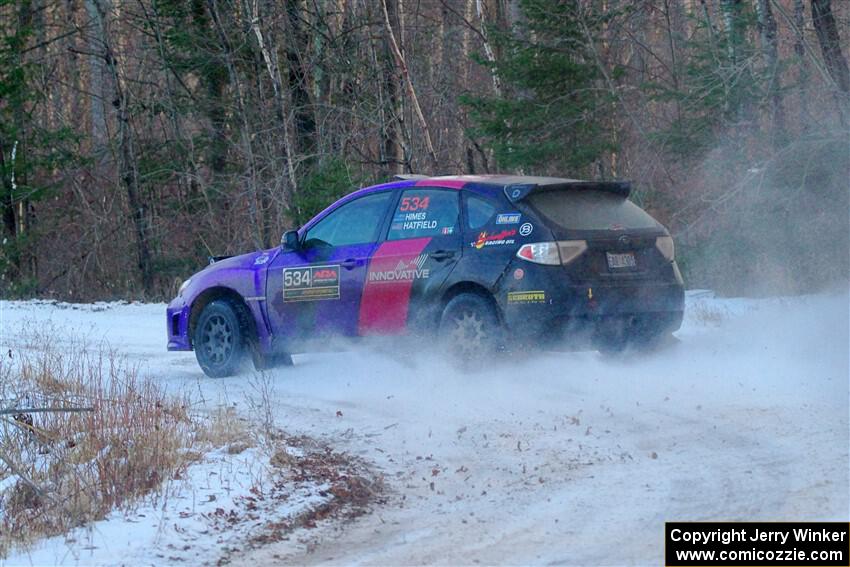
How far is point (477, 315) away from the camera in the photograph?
9.38 meters

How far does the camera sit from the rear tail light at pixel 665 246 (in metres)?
9.73

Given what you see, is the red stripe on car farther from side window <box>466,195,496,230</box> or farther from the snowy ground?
side window <box>466,195,496,230</box>

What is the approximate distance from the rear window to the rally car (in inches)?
0.5

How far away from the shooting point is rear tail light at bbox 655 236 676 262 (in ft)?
31.9

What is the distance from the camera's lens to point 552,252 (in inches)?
356

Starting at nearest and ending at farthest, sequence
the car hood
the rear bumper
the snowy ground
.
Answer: the snowy ground, the car hood, the rear bumper

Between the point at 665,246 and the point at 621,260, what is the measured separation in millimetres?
627

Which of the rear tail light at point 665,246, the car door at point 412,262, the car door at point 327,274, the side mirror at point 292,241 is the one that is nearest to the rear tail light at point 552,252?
the car door at point 412,262

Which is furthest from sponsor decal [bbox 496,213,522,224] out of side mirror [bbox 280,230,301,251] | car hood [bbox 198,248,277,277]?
car hood [bbox 198,248,277,277]

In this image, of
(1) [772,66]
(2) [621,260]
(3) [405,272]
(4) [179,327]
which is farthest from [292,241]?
(1) [772,66]

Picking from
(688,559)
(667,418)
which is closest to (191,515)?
(688,559)

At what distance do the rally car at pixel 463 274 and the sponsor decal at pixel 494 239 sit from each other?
1 centimetres

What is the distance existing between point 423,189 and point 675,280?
2.35 meters

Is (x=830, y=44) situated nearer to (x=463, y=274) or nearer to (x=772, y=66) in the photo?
(x=772, y=66)
